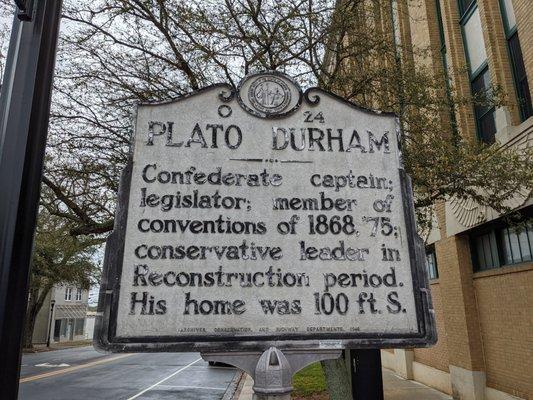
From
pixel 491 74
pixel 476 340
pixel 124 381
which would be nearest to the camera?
pixel 491 74

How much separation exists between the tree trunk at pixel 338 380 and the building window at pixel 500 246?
4.59 metres

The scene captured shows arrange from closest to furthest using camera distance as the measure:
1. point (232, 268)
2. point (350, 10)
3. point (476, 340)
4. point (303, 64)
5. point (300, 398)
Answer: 1. point (232, 268)
2. point (350, 10)
3. point (303, 64)
4. point (476, 340)
5. point (300, 398)

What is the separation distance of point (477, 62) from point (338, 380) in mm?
9170

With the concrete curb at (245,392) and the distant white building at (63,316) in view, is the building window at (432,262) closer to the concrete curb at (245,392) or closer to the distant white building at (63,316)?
the concrete curb at (245,392)

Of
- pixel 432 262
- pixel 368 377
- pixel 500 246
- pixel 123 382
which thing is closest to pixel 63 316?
pixel 123 382

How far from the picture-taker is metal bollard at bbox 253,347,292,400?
2465 millimetres

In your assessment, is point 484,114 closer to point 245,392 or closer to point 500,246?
point 500,246

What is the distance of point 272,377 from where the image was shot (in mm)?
2516

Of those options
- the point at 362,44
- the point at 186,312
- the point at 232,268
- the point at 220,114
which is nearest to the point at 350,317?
the point at 232,268

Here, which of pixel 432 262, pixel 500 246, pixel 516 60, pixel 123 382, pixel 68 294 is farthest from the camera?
pixel 68 294

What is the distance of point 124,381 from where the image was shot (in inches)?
742

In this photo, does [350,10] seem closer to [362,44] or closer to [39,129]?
[362,44]

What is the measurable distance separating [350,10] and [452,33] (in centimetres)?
541

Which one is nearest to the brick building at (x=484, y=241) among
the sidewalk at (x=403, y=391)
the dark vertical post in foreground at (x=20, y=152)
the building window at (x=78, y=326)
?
the sidewalk at (x=403, y=391)
